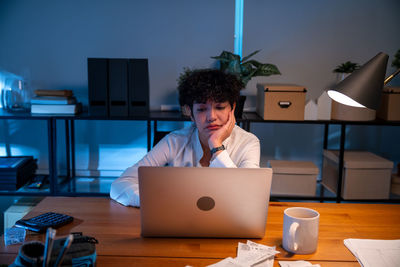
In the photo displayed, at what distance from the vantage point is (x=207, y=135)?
1992 mm

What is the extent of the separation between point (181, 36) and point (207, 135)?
1.31m

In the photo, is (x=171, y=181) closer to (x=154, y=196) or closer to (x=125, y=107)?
(x=154, y=196)

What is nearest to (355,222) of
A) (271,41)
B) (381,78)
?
(381,78)

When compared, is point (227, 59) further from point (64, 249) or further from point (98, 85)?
point (64, 249)

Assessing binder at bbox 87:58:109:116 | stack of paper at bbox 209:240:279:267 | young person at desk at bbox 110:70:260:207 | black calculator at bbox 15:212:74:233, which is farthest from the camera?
binder at bbox 87:58:109:116

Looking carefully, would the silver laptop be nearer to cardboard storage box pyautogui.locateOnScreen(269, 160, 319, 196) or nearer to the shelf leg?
cardboard storage box pyautogui.locateOnScreen(269, 160, 319, 196)

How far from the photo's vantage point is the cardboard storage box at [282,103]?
105 inches

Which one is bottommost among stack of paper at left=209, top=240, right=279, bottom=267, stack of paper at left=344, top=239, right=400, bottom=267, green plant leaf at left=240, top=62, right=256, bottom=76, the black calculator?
stack of paper at left=344, top=239, right=400, bottom=267

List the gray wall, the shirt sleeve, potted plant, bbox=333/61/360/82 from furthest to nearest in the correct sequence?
the gray wall, potted plant, bbox=333/61/360/82, the shirt sleeve

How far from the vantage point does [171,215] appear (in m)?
1.24

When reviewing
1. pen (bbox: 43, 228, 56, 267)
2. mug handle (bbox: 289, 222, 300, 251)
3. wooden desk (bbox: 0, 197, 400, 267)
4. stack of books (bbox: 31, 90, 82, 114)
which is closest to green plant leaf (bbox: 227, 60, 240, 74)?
stack of books (bbox: 31, 90, 82, 114)

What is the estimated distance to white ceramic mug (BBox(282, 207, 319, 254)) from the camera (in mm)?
1195

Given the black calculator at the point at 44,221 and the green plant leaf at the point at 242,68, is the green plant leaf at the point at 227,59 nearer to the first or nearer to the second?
the green plant leaf at the point at 242,68

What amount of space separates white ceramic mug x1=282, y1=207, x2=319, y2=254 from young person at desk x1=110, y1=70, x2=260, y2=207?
0.68 meters
